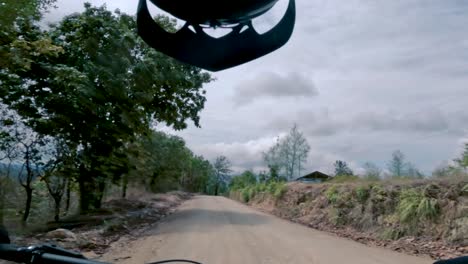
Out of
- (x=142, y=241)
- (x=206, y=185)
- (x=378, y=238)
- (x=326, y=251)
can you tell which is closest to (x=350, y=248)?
(x=326, y=251)

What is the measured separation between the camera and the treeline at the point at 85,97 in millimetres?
12305

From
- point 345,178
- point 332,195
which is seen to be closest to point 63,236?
point 332,195

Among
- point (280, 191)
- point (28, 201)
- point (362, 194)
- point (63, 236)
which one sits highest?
point (280, 191)

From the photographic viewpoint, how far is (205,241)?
36.1 feet

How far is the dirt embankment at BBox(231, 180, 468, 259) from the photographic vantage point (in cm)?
1060

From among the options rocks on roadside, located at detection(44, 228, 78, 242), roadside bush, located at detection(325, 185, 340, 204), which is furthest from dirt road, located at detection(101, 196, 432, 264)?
roadside bush, located at detection(325, 185, 340, 204)

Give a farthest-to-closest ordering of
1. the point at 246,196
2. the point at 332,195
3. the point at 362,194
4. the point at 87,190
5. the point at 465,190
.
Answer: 1. the point at 246,196
2. the point at 87,190
3. the point at 332,195
4. the point at 362,194
5. the point at 465,190

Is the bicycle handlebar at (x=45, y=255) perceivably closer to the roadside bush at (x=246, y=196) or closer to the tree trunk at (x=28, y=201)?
the tree trunk at (x=28, y=201)

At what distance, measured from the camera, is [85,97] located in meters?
12.5

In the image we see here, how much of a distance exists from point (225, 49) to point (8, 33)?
8050 millimetres

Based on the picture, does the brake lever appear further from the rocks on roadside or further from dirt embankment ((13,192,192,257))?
the rocks on roadside

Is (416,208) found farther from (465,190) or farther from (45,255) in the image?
(45,255)

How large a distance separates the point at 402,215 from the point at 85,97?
9851 mm

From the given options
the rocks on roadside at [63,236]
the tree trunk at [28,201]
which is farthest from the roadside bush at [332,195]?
the tree trunk at [28,201]
